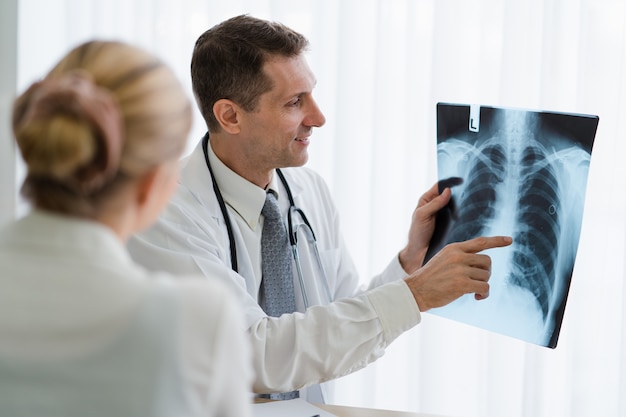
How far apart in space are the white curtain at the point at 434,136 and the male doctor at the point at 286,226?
0.54m

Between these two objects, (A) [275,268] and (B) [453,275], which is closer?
(B) [453,275]

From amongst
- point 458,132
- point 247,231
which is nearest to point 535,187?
point 458,132

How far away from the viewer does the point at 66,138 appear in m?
0.78

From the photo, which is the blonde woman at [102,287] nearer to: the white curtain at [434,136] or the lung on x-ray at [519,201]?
the lung on x-ray at [519,201]

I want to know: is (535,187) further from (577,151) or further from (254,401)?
(254,401)

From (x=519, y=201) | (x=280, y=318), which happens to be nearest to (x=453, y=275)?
(x=519, y=201)

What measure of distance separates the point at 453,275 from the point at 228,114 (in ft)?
2.15

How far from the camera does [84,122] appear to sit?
0.78 meters

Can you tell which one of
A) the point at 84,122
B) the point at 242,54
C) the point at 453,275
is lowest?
the point at 453,275

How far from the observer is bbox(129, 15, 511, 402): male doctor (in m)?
1.60

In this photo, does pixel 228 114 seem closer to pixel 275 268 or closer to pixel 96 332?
pixel 275 268

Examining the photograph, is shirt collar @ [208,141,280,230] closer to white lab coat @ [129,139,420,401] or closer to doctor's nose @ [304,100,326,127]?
white lab coat @ [129,139,420,401]

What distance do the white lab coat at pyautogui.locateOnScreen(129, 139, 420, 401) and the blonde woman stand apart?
751 mm

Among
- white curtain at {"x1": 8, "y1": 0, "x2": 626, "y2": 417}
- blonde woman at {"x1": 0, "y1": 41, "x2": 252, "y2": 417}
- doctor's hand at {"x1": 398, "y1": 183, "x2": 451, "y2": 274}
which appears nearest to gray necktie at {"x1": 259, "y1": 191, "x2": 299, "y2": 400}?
doctor's hand at {"x1": 398, "y1": 183, "x2": 451, "y2": 274}
